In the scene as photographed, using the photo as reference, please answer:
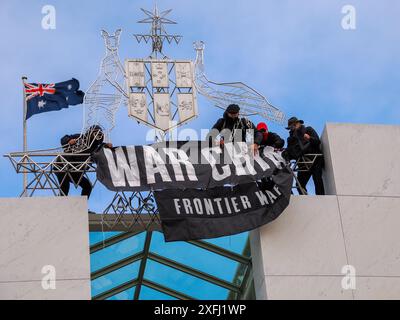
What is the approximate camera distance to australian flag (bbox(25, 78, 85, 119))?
2294 centimetres

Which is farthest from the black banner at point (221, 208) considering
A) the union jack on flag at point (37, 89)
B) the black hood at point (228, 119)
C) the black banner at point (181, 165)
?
the union jack on flag at point (37, 89)

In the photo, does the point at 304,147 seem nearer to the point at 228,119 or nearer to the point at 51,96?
the point at 228,119

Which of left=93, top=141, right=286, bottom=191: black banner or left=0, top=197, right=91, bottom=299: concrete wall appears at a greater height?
left=93, top=141, right=286, bottom=191: black banner

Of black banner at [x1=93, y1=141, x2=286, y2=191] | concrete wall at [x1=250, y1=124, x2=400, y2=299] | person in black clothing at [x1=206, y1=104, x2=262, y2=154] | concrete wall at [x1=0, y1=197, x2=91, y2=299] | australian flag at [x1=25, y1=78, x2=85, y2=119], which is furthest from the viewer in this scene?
australian flag at [x1=25, y1=78, x2=85, y2=119]

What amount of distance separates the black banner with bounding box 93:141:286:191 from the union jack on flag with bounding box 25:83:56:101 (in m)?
2.71

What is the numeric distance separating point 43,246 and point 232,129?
4311mm

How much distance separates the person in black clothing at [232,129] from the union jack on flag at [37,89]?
365 centimetres

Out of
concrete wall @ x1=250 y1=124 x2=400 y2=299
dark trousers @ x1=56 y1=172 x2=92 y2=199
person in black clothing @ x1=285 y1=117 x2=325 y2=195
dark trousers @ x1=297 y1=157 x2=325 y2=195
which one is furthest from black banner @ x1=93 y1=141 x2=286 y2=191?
concrete wall @ x1=250 y1=124 x2=400 y2=299

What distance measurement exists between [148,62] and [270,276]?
5152 mm

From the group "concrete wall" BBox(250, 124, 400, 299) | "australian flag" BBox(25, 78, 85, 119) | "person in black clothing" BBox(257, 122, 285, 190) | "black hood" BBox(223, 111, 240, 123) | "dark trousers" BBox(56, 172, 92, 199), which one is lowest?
"concrete wall" BBox(250, 124, 400, 299)

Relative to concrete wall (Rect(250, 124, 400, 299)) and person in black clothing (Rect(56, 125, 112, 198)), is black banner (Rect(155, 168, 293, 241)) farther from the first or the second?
person in black clothing (Rect(56, 125, 112, 198))

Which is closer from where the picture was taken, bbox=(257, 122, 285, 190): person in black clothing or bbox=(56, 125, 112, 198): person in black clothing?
bbox=(56, 125, 112, 198): person in black clothing

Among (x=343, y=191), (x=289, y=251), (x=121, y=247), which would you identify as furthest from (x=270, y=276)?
(x=121, y=247)

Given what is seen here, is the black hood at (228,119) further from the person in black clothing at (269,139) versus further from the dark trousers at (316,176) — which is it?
the dark trousers at (316,176)
